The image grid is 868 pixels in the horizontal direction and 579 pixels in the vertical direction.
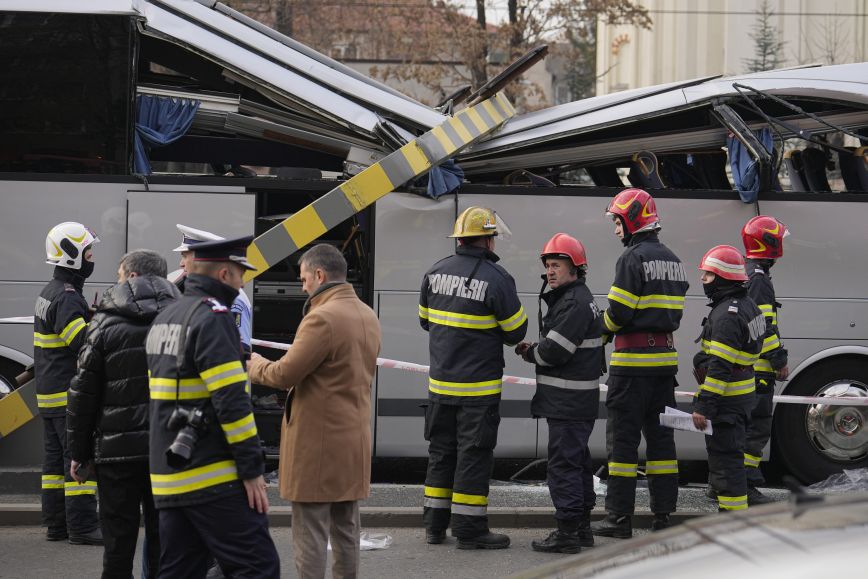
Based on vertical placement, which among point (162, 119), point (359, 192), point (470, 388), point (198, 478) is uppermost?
point (162, 119)

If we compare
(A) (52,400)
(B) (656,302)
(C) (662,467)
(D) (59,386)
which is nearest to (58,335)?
(D) (59,386)

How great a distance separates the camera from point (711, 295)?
7.69m

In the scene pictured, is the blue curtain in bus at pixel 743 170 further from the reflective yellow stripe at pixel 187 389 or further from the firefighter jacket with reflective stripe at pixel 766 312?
the reflective yellow stripe at pixel 187 389

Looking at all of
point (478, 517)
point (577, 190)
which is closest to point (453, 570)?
point (478, 517)

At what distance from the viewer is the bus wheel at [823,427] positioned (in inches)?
373

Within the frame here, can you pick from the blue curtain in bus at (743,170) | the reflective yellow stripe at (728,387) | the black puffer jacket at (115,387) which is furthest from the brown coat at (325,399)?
the blue curtain in bus at (743,170)

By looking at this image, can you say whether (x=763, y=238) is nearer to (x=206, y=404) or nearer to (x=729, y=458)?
(x=729, y=458)

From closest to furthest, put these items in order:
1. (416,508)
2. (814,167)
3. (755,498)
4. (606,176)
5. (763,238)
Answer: (416,508) < (763,238) < (755,498) < (814,167) < (606,176)

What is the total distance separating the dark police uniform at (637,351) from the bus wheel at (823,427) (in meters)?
2.22

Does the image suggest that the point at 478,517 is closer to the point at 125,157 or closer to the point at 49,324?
the point at 49,324

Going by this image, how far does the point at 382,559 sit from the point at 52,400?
2.19 m

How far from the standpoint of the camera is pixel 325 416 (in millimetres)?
5547

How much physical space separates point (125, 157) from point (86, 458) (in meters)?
3.89

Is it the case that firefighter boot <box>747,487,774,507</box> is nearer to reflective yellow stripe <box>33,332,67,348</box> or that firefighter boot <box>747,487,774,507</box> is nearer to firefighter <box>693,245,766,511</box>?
firefighter <box>693,245,766,511</box>
